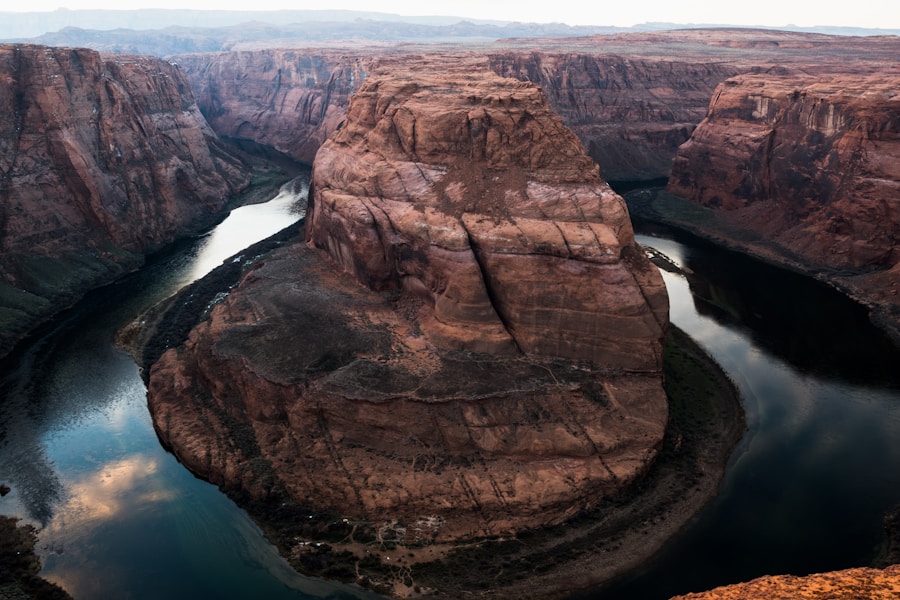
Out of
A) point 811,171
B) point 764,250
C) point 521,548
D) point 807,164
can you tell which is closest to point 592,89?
point 807,164

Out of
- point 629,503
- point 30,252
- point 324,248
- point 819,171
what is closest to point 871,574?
point 629,503

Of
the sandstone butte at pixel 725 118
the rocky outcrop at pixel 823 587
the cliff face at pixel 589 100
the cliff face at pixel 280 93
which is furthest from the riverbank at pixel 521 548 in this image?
the cliff face at pixel 280 93

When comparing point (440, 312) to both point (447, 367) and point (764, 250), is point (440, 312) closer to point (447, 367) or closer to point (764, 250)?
point (447, 367)

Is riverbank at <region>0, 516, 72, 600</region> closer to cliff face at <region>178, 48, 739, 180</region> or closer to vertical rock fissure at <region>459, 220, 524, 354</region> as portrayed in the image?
vertical rock fissure at <region>459, 220, 524, 354</region>

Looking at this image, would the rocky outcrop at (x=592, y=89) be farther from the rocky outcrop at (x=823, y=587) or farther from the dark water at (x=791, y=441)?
the rocky outcrop at (x=823, y=587)

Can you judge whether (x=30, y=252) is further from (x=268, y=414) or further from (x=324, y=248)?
(x=268, y=414)
